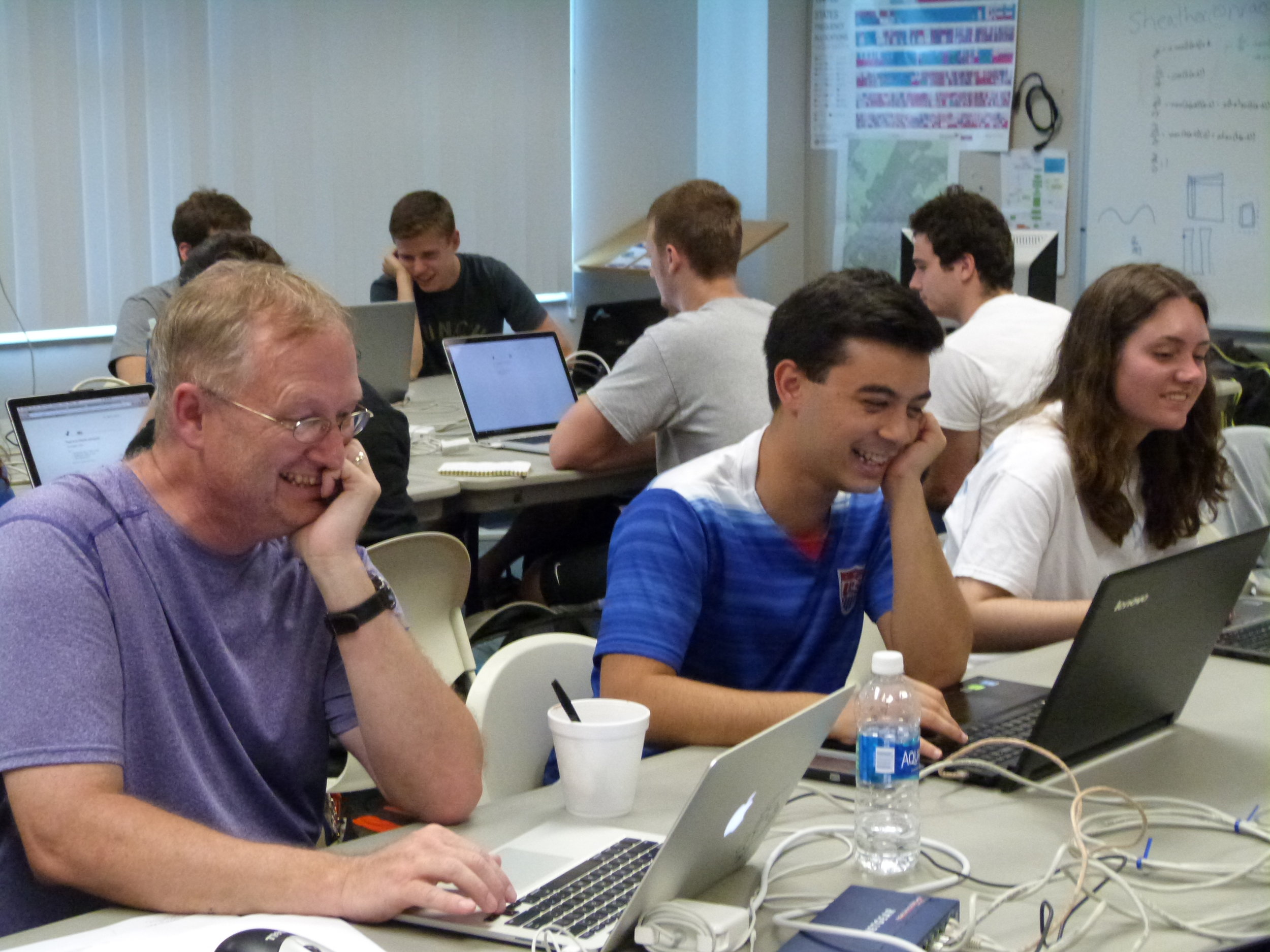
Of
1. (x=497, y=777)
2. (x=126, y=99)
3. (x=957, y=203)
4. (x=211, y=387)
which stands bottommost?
(x=497, y=777)

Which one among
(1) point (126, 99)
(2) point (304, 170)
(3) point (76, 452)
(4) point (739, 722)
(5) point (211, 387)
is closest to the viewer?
(5) point (211, 387)

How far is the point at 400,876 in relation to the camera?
3.79 feet

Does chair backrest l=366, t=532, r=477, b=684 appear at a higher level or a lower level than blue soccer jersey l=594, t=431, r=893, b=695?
lower

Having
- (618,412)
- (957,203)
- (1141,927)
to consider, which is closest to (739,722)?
(1141,927)

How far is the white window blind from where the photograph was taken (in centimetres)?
487

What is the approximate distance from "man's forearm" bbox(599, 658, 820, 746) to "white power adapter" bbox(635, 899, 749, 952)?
48cm

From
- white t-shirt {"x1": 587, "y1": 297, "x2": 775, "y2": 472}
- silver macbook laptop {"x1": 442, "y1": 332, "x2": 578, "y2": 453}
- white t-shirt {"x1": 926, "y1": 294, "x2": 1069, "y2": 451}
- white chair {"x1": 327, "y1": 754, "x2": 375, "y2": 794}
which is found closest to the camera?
white chair {"x1": 327, "y1": 754, "x2": 375, "y2": 794}

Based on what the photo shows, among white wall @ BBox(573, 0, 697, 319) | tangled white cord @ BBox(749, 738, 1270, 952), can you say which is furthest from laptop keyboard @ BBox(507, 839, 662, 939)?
white wall @ BBox(573, 0, 697, 319)

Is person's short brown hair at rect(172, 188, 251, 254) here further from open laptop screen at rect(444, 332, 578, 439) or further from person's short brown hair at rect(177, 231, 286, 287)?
person's short brown hair at rect(177, 231, 286, 287)

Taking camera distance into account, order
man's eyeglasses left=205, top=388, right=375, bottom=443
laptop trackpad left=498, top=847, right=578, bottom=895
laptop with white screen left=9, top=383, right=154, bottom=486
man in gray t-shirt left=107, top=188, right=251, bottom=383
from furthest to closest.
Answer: man in gray t-shirt left=107, top=188, right=251, bottom=383 < laptop with white screen left=9, top=383, right=154, bottom=486 < man's eyeglasses left=205, top=388, right=375, bottom=443 < laptop trackpad left=498, top=847, right=578, bottom=895

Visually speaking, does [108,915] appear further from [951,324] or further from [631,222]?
[631,222]

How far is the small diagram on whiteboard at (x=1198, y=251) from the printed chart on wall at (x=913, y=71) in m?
0.89

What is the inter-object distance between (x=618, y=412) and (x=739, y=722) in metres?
1.87

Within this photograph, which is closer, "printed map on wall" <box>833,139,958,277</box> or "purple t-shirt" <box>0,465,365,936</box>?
"purple t-shirt" <box>0,465,365,936</box>
